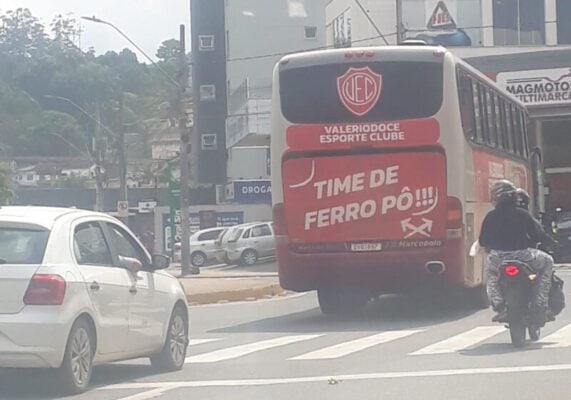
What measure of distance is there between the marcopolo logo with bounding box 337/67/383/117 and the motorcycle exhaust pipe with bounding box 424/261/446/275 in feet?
7.83

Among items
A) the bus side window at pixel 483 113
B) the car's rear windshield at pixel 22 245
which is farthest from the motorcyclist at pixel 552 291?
the car's rear windshield at pixel 22 245

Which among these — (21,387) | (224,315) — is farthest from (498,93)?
(21,387)

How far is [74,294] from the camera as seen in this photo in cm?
1020

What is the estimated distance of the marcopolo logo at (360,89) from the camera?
17859 mm

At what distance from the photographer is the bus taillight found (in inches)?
687

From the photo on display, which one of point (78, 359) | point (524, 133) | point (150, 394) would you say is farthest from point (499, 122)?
point (78, 359)

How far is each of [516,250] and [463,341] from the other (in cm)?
164

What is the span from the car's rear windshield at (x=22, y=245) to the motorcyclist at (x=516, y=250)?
557 cm

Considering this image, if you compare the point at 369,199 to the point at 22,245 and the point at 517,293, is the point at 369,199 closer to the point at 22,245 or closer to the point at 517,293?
the point at 517,293

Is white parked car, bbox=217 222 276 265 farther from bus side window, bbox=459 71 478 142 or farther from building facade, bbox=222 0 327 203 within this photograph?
bus side window, bbox=459 71 478 142

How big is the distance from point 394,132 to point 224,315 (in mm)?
4916

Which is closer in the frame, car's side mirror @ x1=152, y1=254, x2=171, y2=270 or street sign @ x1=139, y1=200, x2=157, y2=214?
car's side mirror @ x1=152, y1=254, x2=171, y2=270

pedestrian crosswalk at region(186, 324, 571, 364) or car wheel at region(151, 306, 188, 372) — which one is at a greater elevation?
car wheel at region(151, 306, 188, 372)

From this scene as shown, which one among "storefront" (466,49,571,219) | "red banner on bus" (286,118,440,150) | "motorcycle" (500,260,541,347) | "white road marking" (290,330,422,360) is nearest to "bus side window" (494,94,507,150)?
"red banner on bus" (286,118,440,150)
